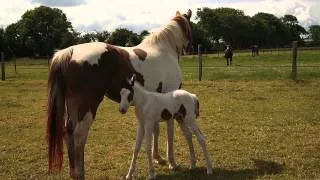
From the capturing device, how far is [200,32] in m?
89.3

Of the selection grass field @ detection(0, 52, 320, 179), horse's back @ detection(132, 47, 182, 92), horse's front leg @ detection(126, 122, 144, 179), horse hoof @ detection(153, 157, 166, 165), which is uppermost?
horse's back @ detection(132, 47, 182, 92)

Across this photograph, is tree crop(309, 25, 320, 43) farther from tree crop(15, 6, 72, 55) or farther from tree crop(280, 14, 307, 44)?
tree crop(15, 6, 72, 55)

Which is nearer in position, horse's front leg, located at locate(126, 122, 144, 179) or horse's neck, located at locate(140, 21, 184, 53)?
horse's front leg, located at locate(126, 122, 144, 179)

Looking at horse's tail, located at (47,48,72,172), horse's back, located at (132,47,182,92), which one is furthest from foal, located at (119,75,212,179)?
horse's tail, located at (47,48,72,172)

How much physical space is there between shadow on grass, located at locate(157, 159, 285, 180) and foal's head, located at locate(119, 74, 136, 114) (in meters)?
1.27

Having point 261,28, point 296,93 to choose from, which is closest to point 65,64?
point 296,93

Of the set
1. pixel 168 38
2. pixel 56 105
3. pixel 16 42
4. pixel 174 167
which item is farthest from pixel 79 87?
pixel 16 42

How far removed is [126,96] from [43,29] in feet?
Result: 253

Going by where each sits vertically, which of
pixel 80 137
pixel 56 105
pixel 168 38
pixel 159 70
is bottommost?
pixel 80 137

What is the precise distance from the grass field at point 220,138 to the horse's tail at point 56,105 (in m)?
0.54

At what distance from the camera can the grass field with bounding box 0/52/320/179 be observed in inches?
277

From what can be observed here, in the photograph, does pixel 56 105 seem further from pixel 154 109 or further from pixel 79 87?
pixel 154 109

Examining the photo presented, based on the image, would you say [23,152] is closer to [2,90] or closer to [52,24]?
[2,90]

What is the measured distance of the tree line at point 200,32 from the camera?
65.6m
